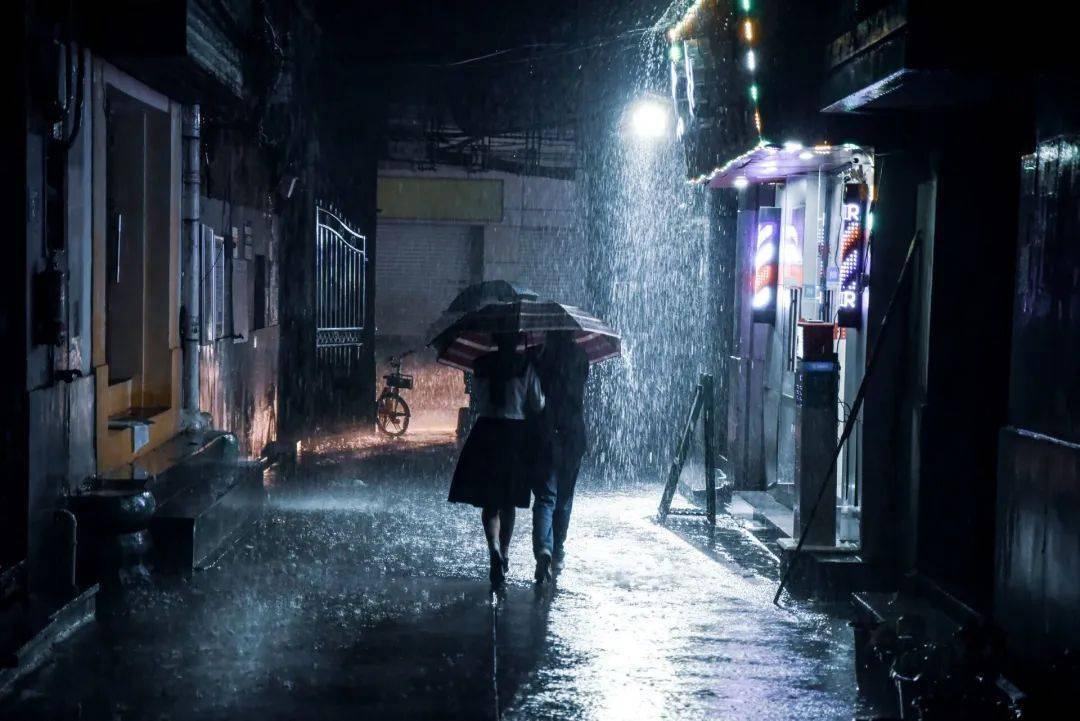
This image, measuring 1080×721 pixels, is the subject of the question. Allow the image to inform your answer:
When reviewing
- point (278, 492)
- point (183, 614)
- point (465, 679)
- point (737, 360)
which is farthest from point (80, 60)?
point (737, 360)

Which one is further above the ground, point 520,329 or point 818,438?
point 520,329

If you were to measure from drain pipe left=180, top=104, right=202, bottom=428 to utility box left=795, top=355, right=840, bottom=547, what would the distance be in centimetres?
709

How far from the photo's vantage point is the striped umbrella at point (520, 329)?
10688 millimetres

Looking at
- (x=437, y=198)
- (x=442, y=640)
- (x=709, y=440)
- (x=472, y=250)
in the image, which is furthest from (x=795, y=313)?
(x=472, y=250)

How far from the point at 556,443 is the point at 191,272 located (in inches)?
215

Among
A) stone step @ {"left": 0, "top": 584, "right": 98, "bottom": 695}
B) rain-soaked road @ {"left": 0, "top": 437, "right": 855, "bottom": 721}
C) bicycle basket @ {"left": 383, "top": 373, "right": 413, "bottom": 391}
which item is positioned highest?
bicycle basket @ {"left": 383, "top": 373, "right": 413, "bottom": 391}

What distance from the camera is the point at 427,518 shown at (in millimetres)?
13820

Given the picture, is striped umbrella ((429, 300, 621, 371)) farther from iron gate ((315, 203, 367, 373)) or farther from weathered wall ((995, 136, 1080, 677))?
iron gate ((315, 203, 367, 373))

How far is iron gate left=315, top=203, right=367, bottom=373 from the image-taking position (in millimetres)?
20625

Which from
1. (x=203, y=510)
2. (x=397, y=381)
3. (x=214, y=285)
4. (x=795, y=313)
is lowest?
(x=203, y=510)

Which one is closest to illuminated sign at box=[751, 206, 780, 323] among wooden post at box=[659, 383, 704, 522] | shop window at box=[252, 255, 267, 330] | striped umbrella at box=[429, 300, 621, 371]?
wooden post at box=[659, 383, 704, 522]

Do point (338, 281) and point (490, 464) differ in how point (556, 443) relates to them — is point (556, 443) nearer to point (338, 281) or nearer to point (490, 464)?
point (490, 464)

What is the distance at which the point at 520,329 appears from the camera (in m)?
10.5

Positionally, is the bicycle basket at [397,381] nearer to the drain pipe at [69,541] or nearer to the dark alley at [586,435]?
the dark alley at [586,435]
